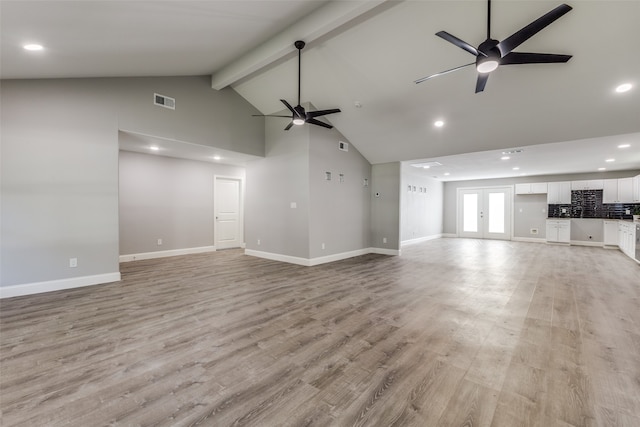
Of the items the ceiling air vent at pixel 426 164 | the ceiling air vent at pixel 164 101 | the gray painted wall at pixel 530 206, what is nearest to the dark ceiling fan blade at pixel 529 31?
the ceiling air vent at pixel 164 101

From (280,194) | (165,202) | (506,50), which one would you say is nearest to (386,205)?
(280,194)

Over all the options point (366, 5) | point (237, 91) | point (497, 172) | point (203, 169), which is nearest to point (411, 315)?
point (366, 5)

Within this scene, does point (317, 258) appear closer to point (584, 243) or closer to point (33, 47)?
point (33, 47)

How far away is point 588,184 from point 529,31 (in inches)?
383

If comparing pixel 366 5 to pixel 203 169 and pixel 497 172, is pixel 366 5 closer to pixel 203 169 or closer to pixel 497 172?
pixel 203 169

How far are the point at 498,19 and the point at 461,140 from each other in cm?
270

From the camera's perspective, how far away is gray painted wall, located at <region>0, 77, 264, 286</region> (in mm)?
3639

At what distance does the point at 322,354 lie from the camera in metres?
2.24

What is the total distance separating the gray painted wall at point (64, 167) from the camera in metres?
3.64

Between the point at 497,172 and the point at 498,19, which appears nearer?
the point at 498,19

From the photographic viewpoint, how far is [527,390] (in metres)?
1.80

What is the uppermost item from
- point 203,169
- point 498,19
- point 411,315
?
point 498,19

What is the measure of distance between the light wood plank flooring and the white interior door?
11.6 ft

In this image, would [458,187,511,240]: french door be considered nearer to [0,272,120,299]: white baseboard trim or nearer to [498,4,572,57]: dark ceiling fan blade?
[498,4,572,57]: dark ceiling fan blade
